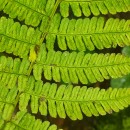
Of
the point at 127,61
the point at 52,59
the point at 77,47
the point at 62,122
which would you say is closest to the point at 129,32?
the point at 127,61

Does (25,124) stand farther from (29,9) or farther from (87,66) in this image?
(29,9)

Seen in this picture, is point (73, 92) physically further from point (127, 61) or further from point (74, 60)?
point (127, 61)

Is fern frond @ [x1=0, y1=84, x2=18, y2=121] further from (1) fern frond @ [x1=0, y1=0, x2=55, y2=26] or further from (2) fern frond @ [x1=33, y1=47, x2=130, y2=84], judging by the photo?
(1) fern frond @ [x1=0, y1=0, x2=55, y2=26]

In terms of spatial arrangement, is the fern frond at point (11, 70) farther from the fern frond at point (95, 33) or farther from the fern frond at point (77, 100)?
the fern frond at point (95, 33)

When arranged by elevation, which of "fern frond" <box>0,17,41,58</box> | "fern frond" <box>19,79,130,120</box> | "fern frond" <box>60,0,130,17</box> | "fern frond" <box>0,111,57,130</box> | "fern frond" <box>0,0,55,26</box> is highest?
"fern frond" <box>60,0,130,17</box>

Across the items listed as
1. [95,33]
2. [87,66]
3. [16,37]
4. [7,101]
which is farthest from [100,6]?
[7,101]

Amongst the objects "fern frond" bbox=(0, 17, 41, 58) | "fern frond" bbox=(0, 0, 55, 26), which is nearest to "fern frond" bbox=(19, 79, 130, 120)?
"fern frond" bbox=(0, 17, 41, 58)
